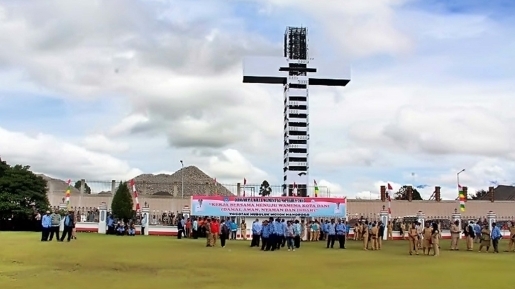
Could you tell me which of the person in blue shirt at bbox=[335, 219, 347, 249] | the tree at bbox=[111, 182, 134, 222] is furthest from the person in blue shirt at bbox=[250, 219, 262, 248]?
the tree at bbox=[111, 182, 134, 222]

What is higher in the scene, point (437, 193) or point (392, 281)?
point (437, 193)

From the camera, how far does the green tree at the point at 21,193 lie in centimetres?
4291

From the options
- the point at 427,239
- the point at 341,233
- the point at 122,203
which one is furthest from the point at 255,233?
the point at 122,203

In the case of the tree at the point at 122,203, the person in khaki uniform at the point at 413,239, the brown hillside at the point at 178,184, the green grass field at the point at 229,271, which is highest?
the brown hillside at the point at 178,184

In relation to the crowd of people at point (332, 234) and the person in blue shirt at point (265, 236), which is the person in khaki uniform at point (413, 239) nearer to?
the crowd of people at point (332, 234)

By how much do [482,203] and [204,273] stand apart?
4994 centimetres

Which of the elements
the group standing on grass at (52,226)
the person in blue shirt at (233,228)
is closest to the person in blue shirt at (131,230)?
the person in blue shirt at (233,228)

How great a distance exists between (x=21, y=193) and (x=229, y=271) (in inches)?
1284

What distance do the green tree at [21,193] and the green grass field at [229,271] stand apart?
22207 mm

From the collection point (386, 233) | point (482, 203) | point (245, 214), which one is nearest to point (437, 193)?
point (482, 203)

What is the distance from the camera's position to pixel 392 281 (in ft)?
46.1

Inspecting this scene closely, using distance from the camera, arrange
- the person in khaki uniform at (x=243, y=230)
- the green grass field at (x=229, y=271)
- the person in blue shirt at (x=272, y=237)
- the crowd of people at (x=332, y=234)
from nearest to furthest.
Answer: the green grass field at (x=229, y=271)
the crowd of people at (x=332, y=234)
the person in blue shirt at (x=272, y=237)
the person in khaki uniform at (x=243, y=230)

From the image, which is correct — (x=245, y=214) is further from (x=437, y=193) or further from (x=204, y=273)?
(x=437, y=193)

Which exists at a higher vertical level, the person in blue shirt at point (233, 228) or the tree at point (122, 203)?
Answer: the tree at point (122, 203)
